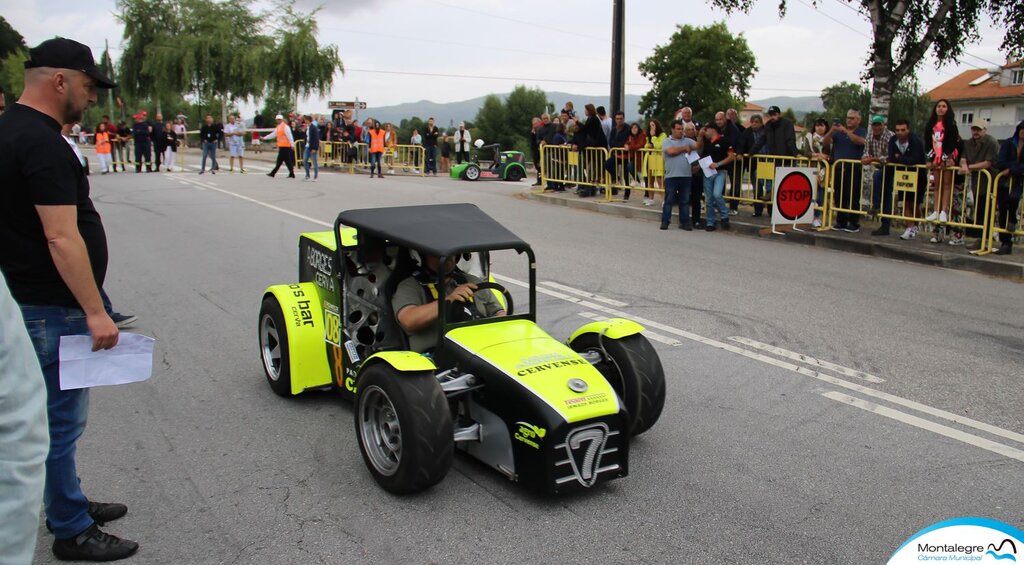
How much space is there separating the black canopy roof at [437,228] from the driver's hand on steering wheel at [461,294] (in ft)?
0.88

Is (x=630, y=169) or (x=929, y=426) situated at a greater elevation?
(x=630, y=169)

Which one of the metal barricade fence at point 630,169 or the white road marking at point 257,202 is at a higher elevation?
the metal barricade fence at point 630,169

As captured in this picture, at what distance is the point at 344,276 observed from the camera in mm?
5223

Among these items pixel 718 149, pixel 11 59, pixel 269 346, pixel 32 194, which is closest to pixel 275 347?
pixel 269 346

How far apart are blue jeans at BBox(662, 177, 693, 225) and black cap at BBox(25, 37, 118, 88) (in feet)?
37.5

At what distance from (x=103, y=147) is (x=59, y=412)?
24.2 m

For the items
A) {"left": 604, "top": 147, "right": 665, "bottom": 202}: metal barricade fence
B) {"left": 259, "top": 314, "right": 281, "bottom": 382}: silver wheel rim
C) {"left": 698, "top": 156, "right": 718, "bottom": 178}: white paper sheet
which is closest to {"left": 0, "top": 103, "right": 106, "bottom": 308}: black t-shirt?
{"left": 259, "top": 314, "right": 281, "bottom": 382}: silver wheel rim

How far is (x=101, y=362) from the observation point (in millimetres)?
3293

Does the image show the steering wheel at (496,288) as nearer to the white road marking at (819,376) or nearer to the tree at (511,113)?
the white road marking at (819,376)

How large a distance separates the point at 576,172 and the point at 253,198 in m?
7.06

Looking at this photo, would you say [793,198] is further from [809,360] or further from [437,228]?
[437,228]

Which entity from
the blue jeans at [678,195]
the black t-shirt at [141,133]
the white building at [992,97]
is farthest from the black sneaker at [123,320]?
the white building at [992,97]

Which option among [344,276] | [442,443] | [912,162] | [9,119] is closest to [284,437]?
[344,276]

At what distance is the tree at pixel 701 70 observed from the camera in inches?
3083
